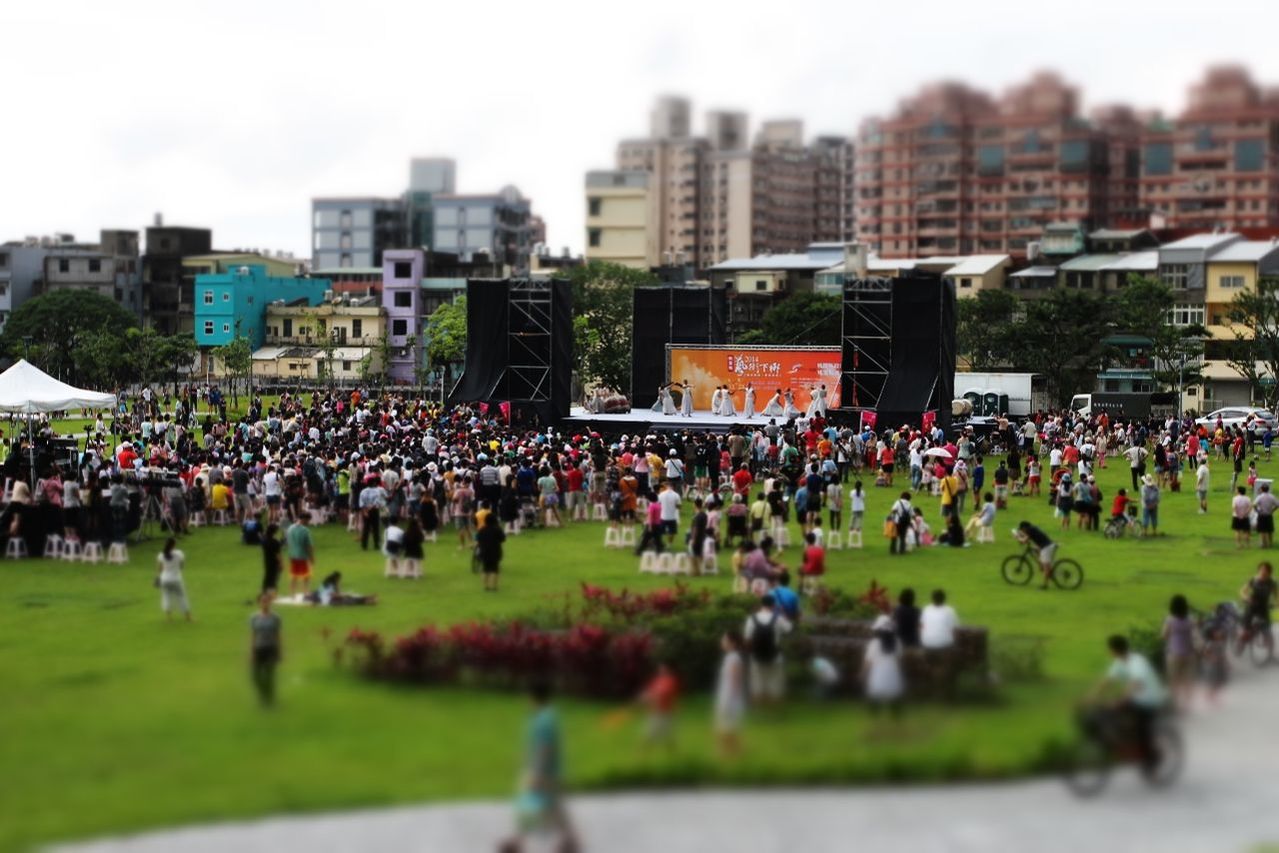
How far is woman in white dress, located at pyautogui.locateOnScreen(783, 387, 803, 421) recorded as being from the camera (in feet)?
180

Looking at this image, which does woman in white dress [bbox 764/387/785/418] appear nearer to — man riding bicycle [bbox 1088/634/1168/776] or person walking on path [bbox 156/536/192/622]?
person walking on path [bbox 156/536/192/622]

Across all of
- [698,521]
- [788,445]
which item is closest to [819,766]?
[698,521]

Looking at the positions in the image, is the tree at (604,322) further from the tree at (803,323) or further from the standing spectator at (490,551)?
the standing spectator at (490,551)

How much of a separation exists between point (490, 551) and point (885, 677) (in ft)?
35.5

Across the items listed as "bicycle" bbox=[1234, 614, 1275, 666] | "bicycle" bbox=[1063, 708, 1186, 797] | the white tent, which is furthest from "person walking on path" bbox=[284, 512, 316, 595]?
"bicycle" bbox=[1063, 708, 1186, 797]

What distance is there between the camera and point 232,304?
11150 cm

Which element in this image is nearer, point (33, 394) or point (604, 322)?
point (33, 394)

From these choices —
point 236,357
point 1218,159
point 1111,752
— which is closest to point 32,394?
point 1111,752

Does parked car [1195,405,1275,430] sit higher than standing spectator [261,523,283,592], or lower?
higher

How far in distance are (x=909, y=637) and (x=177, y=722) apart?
807 cm

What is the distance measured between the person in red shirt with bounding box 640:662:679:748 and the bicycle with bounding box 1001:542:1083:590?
12571mm

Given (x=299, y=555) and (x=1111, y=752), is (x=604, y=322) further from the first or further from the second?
(x=1111, y=752)

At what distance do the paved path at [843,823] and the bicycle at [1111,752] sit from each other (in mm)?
138

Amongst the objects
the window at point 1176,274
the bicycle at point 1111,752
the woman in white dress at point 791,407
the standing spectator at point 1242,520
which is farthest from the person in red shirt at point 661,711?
the window at point 1176,274
